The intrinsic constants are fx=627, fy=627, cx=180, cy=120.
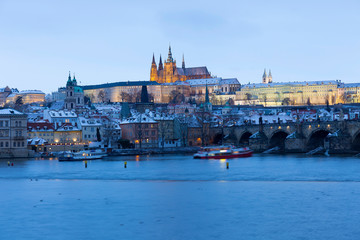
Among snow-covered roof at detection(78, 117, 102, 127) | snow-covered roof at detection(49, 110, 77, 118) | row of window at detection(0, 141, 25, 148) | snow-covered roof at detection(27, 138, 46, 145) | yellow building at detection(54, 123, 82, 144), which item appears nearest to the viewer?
row of window at detection(0, 141, 25, 148)

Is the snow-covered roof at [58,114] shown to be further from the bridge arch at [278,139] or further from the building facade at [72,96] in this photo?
the building facade at [72,96]

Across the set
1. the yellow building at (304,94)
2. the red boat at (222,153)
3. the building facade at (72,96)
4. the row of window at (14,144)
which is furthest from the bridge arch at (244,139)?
the yellow building at (304,94)

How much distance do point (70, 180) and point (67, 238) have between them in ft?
57.1

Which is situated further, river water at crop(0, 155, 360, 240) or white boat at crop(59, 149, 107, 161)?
white boat at crop(59, 149, 107, 161)

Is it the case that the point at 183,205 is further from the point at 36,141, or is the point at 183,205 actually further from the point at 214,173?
the point at 36,141

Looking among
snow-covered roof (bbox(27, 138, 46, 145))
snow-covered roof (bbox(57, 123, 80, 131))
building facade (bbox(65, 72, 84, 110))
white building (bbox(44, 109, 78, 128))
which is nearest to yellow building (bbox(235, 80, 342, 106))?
building facade (bbox(65, 72, 84, 110))

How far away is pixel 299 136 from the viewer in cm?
6456

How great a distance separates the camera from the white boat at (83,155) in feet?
186

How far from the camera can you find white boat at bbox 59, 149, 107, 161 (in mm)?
56844

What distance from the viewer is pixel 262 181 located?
33500 millimetres

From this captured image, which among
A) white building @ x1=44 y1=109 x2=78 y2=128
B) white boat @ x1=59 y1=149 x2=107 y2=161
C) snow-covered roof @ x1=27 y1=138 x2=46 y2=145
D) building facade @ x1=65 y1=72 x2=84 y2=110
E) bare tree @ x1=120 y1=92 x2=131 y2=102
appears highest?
bare tree @ x1=120 y1=92 x2=131 y2=102

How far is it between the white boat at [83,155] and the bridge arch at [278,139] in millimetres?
19569

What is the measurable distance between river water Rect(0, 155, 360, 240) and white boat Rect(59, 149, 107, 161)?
18.1 m

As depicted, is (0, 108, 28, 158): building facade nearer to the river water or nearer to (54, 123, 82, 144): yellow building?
(54, 123, 82, 144): yellow building
